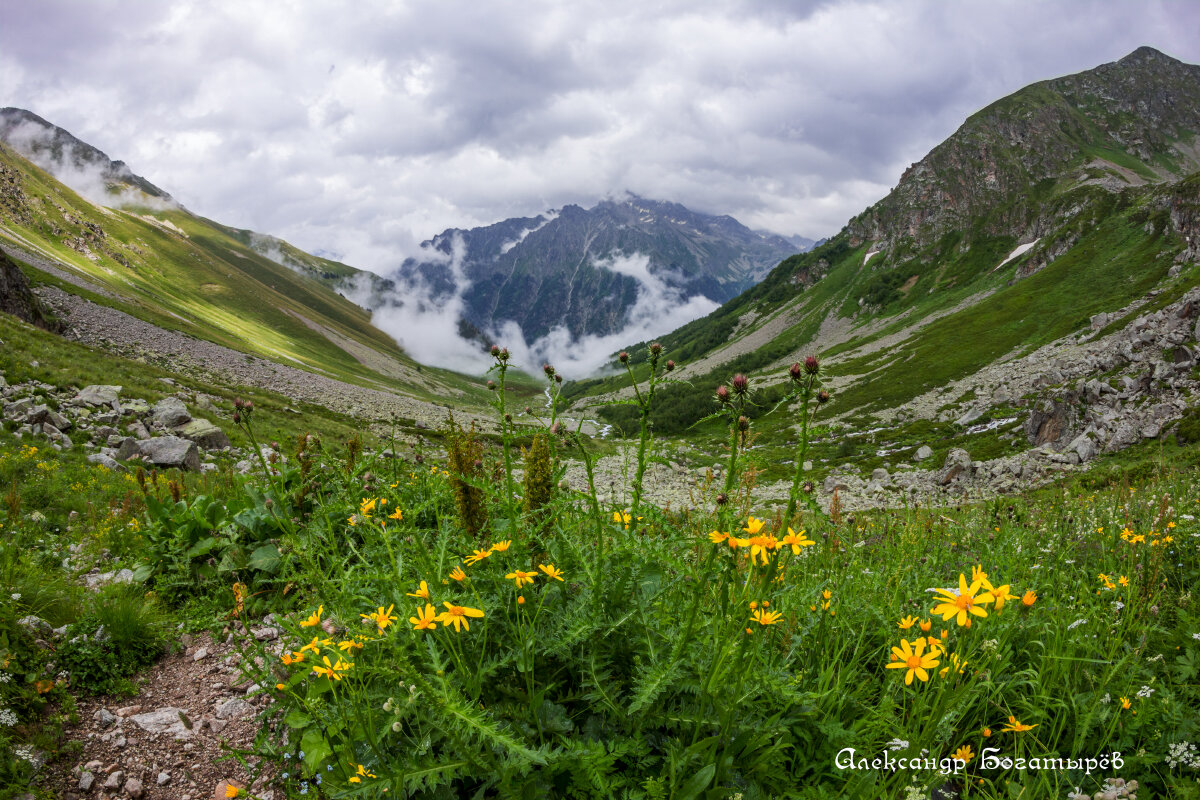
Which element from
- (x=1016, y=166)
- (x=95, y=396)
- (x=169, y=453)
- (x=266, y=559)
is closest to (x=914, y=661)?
(x=266, y=559)

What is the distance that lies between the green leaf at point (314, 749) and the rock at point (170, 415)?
732 inches

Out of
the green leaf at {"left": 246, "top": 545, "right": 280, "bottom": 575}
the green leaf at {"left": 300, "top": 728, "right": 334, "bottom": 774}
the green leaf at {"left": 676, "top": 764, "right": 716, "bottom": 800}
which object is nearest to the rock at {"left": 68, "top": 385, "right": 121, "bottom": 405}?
the green leaf at {"left": 246, "top": 545, "right": 280, "bottom": 575}

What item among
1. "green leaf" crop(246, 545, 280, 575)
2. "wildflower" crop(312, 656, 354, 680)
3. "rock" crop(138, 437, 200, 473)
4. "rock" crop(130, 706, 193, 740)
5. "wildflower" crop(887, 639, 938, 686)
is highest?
"wildflower" crop(887, 639, 938, 686)

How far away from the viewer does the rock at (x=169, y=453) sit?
1281cm

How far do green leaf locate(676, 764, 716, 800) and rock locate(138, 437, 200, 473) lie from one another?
15036mm

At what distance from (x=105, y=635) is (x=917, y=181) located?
9330 inches

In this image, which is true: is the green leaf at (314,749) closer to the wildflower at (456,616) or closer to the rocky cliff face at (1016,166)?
the wildflower at (456,616)

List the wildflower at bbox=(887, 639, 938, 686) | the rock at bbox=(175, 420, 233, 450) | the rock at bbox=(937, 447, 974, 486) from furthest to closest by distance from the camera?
1. the rock at bbox=(937, 447, 974, 486)
2. the rock at bbox=(175, 420, 233, 450)
3. the wildflower at bbox=(887, 639, 938, 686)

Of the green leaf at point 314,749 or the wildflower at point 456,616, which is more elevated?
the wildflower at point 456,616

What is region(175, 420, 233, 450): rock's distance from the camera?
16.7 metres

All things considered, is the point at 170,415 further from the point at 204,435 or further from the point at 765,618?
the point at 765,618

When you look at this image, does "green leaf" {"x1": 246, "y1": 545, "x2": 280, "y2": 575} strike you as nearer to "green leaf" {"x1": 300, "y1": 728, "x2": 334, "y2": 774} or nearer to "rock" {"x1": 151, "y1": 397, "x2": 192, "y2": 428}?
"green leaf" {"x1": 300, "y1": 728, "x2": 334, "y2": 774}

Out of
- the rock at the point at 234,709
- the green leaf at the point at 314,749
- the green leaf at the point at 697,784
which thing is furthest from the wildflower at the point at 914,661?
the rock at the point at 234,709

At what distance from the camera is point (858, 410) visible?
81.8 m
